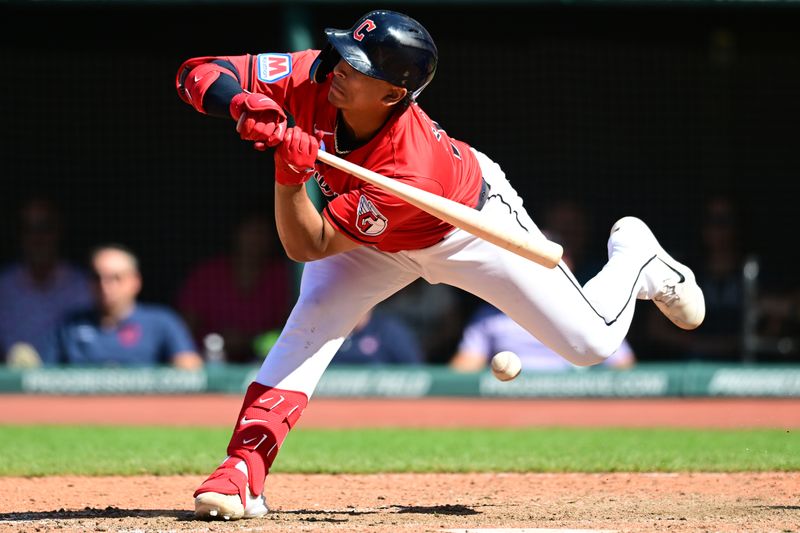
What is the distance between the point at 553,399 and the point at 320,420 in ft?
5.08

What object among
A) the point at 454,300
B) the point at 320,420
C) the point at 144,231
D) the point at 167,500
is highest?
the point at 144,231

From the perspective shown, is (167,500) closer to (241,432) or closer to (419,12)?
(241,432)

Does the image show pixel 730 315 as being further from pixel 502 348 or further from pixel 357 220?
pixel 357 220

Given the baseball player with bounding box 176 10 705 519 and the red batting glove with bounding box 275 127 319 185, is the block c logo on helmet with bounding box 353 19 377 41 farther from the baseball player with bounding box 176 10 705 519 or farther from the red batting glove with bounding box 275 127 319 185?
the red batting glove with bounding box 275 127 319 185

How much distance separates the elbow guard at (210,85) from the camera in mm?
3575

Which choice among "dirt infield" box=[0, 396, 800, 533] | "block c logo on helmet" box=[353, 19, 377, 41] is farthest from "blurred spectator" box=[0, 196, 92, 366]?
"block c logo on helmet" box=[353, 19, 377, 41]

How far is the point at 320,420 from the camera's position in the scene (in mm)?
7102

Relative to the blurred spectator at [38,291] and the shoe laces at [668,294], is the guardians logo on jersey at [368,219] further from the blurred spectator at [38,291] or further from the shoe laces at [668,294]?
the blurred spectator at [38,291]

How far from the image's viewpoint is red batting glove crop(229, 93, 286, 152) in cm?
340

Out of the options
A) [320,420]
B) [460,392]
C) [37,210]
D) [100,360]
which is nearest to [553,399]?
[460,392]

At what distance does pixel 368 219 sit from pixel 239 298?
516cm

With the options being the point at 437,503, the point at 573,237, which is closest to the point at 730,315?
the point at 573,237

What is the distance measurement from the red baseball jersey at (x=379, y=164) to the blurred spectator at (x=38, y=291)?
480 centimetres

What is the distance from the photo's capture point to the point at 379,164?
3.57 meters
